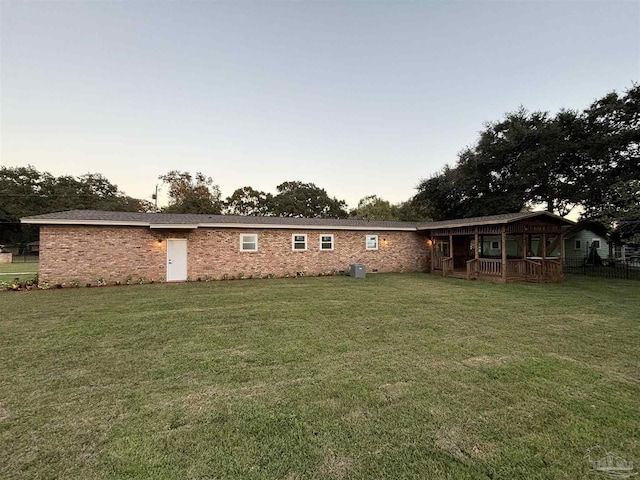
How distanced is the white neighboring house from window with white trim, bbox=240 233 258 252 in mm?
22423

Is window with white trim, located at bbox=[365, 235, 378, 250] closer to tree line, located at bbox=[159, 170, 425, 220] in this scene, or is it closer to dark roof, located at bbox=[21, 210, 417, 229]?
dark roof, located at bbox=[21, 210, 417, 229]

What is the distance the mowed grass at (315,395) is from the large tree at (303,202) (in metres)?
32.6

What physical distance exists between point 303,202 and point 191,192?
1501 cm

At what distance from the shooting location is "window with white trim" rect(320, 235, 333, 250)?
585 inches

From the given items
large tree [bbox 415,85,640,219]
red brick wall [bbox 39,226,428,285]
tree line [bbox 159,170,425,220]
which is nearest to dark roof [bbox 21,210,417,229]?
red brick wall [bbox 39,226,428,285]

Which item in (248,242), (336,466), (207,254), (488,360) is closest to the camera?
(336,466)

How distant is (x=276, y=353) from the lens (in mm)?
4160

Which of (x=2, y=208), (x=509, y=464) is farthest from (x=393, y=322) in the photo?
(x=2, y=208)

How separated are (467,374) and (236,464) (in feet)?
9.53

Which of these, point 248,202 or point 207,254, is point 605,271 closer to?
point 207,254

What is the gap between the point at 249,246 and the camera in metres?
13.5

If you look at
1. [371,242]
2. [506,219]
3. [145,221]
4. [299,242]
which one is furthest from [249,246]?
[506,219]

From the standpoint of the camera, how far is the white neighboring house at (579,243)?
800 inches

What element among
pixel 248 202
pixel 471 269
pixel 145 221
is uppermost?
pixel 248 202
